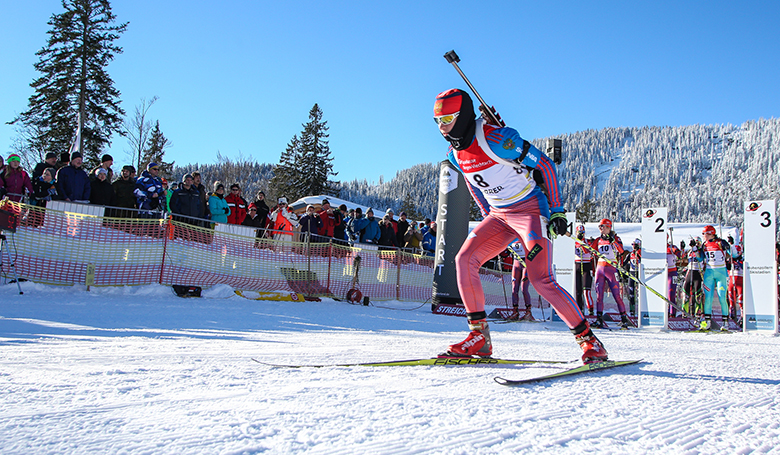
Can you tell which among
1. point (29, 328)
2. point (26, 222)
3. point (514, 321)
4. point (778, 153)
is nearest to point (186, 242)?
point (26, 222)

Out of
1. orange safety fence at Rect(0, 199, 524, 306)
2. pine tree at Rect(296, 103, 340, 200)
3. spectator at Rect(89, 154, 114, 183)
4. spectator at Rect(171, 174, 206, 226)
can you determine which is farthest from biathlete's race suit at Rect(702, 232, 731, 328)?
pine tree at Rect(296, 103, 340, 200)

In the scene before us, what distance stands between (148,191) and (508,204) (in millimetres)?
8447

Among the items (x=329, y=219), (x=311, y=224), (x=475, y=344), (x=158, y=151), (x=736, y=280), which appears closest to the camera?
(x=475, y=344)

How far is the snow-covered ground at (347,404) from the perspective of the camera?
1.55 meters

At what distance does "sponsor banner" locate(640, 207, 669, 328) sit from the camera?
35.1 feet

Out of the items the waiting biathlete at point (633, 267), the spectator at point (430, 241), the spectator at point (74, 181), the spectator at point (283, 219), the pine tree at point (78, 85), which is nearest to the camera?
the spectator at point (74, 181)

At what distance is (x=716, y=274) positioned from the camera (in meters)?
10.5

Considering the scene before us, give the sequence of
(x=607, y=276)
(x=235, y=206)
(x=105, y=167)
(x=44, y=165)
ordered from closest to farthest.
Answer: (x=44, y=165) < (x=105, y=167) < (x=607, y=276) < (x=235, y=206)

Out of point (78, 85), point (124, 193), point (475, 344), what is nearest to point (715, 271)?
point (475, 344)

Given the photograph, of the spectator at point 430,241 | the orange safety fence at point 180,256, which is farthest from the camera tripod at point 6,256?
the spectator at point 430,241

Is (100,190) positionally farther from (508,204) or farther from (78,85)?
(78,85)

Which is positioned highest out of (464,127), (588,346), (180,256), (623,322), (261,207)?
(261,207)

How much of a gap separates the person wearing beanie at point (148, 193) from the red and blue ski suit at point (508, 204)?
317 inches

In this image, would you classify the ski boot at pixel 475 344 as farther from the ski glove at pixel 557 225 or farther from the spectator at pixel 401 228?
the spectator at pixel 401 228
